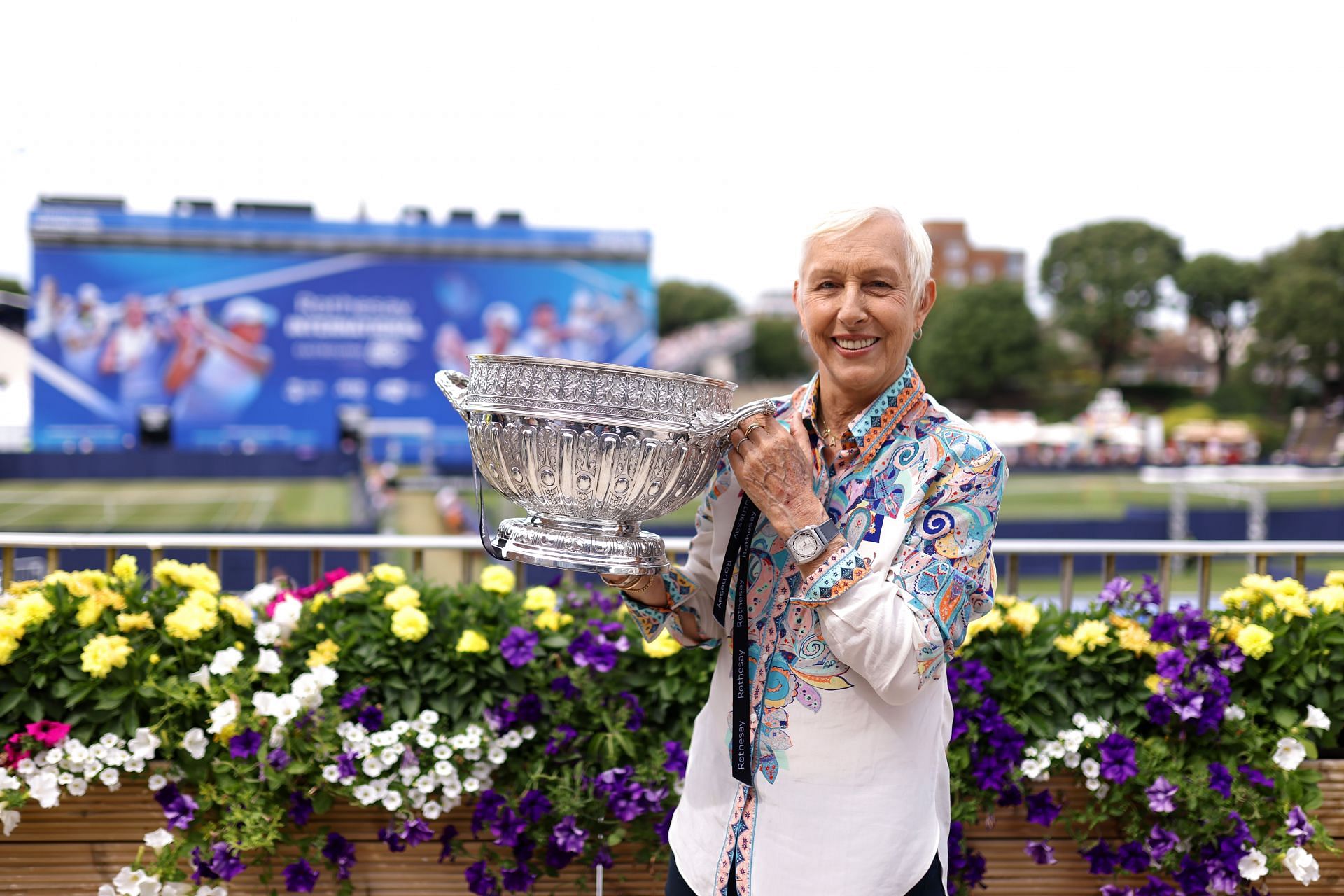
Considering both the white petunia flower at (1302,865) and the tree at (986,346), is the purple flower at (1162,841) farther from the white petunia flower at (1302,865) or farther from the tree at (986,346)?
the tree at (986,346)

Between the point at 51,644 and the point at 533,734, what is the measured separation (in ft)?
3.48

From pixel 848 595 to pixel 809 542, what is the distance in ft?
0.23

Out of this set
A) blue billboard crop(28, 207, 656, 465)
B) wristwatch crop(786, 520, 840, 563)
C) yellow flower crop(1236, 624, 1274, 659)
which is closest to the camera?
wristwatch crop(786, 520, 840, 563)

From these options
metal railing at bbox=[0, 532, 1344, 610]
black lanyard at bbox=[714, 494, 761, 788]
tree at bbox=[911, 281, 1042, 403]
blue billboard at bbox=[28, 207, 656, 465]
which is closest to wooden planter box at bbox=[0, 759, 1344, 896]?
metal railing at bbox=[0, 532, 1344, 610]

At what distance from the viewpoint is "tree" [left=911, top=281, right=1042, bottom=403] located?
5281 centimetres

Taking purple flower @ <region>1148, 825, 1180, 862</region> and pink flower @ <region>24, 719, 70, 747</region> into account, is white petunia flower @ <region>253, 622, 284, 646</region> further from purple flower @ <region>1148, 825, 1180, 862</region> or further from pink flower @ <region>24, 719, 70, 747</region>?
purple flower @ <region>1148, 825, 1180, 862</region>

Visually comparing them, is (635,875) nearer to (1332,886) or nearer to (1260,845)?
(1260,845)

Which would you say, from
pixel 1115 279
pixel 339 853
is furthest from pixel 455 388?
pixel 1115 279

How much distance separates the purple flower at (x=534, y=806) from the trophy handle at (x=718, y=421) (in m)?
1.27

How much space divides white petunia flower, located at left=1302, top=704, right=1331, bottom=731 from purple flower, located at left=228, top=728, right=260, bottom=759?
7.43 ft

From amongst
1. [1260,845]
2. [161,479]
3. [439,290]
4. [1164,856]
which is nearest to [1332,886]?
[1260,845]

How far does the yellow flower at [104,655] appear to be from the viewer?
2.16m

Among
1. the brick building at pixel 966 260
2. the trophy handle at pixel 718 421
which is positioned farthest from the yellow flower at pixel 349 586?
the brick building at pixel 966 260

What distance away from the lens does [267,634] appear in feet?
7.54
